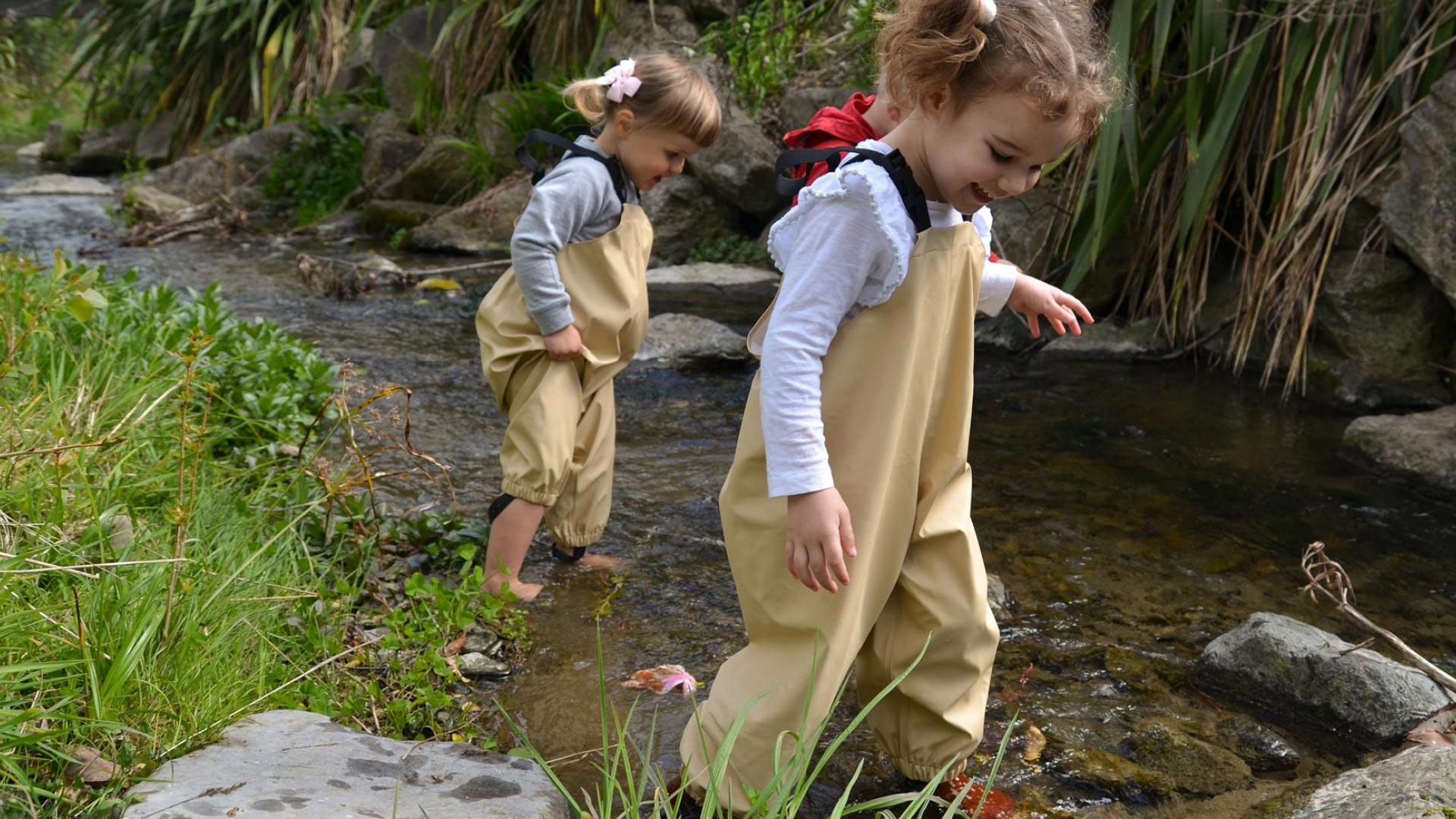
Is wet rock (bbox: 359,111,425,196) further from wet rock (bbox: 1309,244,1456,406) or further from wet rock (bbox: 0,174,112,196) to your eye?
wet rock (bbox: 1309,244,1456,406)

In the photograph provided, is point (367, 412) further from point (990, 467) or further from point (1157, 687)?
point (1157, 687)

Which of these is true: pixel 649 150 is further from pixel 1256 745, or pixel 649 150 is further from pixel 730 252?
pixel 730 252

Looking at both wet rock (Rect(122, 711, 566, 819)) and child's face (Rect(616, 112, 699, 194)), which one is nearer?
wet rock (Rect(122, 711, 566, 819))

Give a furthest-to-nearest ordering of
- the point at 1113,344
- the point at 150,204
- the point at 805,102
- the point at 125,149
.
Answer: the point at 125,149 < the point at 150,204 < the point at 805,102 < the point at 1113,344

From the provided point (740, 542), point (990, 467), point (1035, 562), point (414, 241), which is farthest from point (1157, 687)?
point (414, 241)

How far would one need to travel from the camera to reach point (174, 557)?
229 centimetres

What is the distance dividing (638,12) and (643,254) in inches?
229

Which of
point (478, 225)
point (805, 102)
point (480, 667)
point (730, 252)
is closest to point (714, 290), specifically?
point (730, 252)

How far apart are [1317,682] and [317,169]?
28.2 feet

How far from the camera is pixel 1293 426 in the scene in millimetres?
4566

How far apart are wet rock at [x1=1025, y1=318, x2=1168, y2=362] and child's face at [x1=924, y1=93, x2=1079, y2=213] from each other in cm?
370

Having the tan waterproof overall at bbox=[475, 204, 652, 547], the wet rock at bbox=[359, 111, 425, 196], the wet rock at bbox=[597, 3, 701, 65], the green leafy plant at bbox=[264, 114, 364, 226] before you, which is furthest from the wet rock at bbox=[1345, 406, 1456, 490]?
the green leafy plant at bbox=[264, 114, 364, 226]

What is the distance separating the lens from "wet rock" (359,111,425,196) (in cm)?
899

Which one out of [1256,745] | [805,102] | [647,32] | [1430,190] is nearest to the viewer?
[1256,745]
